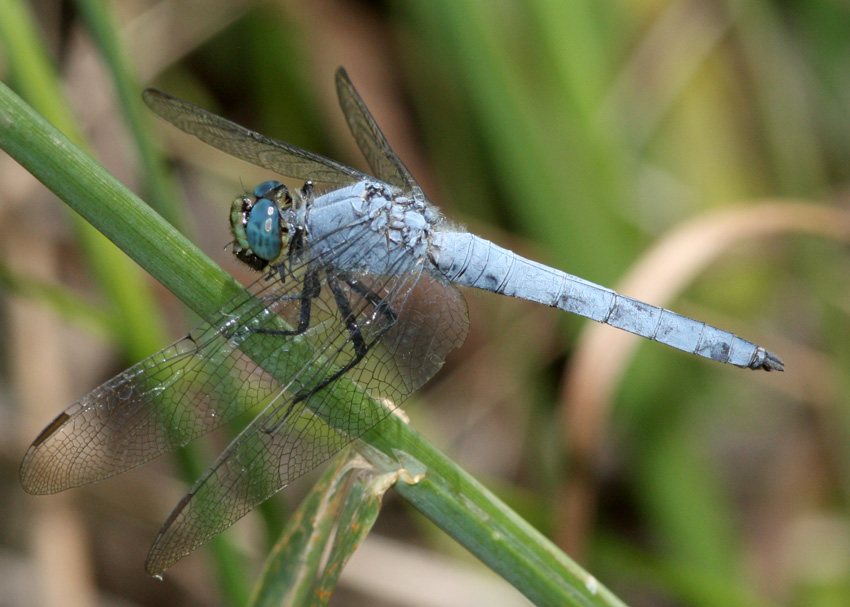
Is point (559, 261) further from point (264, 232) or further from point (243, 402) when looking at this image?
point (243, 402)

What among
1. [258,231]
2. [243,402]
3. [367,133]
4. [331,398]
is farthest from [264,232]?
[367,133]

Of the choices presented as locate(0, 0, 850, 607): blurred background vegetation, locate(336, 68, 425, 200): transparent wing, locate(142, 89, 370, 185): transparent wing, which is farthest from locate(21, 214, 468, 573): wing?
locate(336, 68, 425, 200): transparent wing

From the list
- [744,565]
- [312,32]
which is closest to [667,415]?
[744,565]

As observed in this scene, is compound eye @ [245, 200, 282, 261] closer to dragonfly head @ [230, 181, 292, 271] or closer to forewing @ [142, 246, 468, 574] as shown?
dragonfly head @ [230, 181, 292, 271]

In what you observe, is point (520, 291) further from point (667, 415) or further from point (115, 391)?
point (115, 391)

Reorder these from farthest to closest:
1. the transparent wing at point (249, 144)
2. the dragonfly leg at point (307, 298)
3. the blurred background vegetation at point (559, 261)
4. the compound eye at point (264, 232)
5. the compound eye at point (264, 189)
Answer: the blurred background vegetation at point (559, 261), the transparent wing at point (249, 144), the compound eye at point (264, 189), the compound eye at point (264, 232), the dragonfly leg at point (307, 298)

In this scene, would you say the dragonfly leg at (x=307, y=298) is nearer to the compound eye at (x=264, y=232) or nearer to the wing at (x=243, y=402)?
the wing at (x=243, y=402)

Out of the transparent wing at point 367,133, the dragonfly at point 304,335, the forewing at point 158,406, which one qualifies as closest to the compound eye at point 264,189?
the dragonfly at point 304,335
